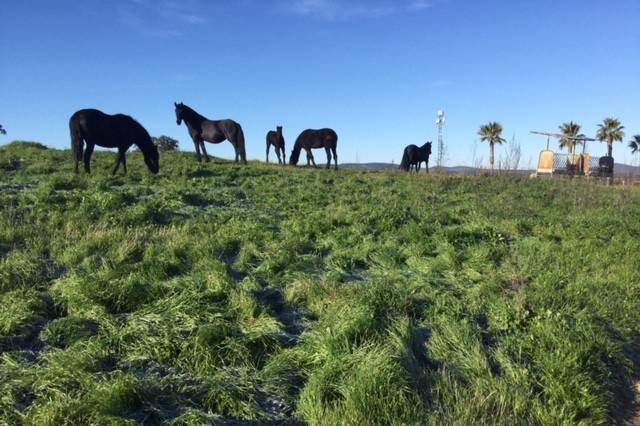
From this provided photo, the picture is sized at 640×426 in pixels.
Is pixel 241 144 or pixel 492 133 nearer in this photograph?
pixel 241 144

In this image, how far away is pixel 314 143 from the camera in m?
22.0

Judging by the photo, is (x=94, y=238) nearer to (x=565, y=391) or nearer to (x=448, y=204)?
(x=565, y=391)

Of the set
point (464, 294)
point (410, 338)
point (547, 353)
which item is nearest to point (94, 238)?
point (410, 338)

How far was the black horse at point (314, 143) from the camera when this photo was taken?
21.7 metres

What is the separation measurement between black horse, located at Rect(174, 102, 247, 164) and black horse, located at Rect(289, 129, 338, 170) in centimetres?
356

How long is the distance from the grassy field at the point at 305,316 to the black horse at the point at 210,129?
986cm

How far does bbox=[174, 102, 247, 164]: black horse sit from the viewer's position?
738 inches

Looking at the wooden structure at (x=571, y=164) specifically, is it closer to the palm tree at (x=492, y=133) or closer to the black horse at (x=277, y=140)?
the black horse at (x=277, y=140)

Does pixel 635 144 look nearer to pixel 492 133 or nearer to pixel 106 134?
pixel 492 133

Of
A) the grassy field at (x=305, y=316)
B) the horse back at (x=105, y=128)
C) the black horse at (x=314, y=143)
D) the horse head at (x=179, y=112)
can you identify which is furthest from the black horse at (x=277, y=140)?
the grassy field at (x=305, y=316)

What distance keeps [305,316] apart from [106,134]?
1062cm

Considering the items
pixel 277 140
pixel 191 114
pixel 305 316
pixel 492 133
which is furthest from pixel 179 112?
pixel 492 133

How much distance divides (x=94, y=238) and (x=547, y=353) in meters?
6.10

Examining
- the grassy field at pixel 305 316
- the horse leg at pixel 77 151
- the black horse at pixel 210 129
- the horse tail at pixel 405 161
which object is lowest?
the grassy field at pixel 305 316
